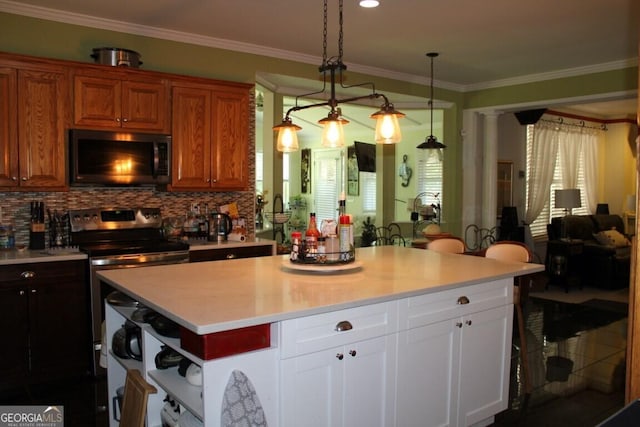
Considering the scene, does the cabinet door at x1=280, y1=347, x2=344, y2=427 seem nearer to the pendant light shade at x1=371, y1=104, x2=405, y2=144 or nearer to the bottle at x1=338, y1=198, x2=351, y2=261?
the bottle at x1=338, y1=198, x2=351, y2=261

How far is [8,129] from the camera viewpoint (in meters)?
3.63

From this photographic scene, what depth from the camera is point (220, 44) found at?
15.7 ft

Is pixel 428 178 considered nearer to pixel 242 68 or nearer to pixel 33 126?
pixel 242 68

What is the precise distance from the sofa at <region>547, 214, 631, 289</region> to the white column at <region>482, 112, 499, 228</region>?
140 centimetres

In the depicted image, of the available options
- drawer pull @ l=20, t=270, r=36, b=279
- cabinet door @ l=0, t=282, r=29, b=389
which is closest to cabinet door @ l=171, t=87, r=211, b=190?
drawer pull @ l=20, t=270, r=36, b=279

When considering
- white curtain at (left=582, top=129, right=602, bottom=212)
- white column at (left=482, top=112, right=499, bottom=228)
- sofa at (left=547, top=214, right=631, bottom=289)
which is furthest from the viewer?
white curtain at (left=582, top=129, right=602, bottom=212)

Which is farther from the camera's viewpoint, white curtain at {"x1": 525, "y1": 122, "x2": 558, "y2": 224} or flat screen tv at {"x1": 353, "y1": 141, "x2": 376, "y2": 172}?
flat screen tv at {"x1": 353, "y1": 141, "x2": 376, "y2": 172}

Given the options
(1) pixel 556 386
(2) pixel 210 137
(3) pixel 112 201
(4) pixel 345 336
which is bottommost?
(1) pixel 556 386

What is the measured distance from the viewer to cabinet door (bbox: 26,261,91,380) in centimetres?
348

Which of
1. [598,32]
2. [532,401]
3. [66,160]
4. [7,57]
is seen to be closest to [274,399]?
[532,401]

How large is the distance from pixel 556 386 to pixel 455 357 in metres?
1.46

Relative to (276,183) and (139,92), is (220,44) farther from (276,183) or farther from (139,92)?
(276,183)

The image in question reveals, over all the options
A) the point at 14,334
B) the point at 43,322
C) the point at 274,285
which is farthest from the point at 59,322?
the point at 274,285

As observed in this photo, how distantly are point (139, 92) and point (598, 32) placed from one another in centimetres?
395
